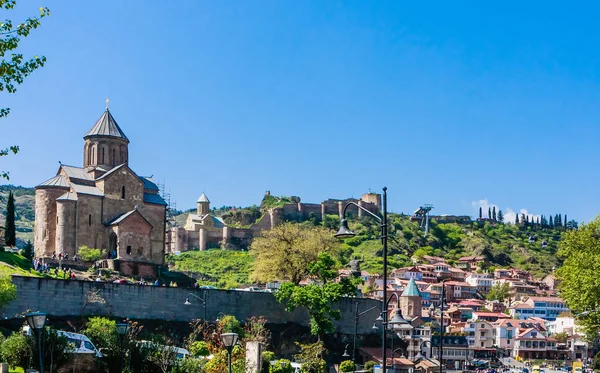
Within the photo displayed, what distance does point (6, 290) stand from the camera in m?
29.7

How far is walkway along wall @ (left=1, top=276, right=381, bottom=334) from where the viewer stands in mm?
33312

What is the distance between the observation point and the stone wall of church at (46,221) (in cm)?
4706

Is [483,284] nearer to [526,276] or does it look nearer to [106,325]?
[526,276]

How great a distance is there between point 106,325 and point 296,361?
450 inches

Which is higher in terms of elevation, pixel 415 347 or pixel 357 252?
pixel 357 252

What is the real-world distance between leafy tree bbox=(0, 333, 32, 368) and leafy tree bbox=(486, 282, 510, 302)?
3355 inches

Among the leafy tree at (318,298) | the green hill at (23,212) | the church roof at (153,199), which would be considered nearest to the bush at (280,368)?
the leafy tree at (318,298)

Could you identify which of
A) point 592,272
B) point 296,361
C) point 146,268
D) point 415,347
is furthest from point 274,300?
point 415,347

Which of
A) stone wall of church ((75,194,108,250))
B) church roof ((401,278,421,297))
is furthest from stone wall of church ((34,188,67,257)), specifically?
church roof ((401,278,421,297))

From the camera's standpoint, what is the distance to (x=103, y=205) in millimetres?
48094

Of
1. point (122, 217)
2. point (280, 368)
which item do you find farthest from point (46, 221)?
point (280, 368)

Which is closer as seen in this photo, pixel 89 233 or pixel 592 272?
pixel 592 272

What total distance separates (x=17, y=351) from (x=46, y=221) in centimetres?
2679

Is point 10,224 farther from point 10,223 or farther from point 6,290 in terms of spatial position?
point 6,290
